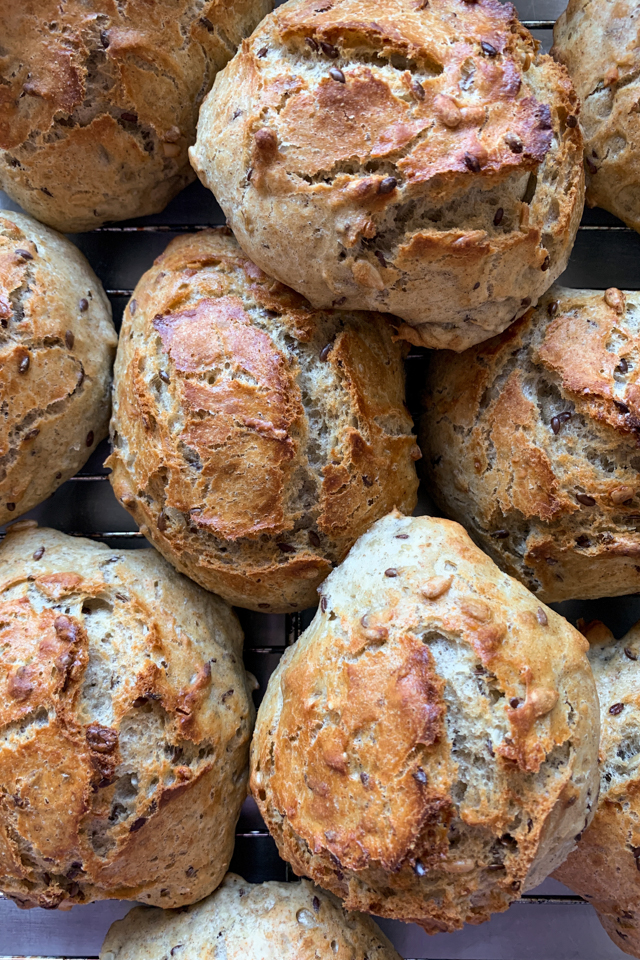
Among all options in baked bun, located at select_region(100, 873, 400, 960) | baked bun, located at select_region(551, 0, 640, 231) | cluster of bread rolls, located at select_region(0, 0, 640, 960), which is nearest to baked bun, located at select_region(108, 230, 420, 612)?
cluster of bread rolls, located at select_region(0, 0, 640, 960)

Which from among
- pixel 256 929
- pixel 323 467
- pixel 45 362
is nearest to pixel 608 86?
pixel 323 467

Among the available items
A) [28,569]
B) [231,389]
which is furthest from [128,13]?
[28,569]

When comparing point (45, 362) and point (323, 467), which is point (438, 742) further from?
point (45, 362)

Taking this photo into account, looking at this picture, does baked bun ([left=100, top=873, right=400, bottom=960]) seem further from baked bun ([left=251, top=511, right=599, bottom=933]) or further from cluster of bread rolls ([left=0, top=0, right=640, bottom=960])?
baked bun ([left=251, top=511, right=599, bottom=933])

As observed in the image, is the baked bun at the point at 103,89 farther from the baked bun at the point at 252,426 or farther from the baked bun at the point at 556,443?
the baked bun at the point at 556,443

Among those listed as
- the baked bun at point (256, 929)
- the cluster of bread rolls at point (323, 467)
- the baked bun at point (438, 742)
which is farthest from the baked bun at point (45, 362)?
the baked bun at point (256, 929)

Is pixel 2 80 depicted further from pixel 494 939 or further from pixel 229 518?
pixel 494 939
